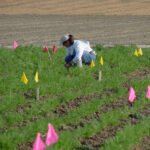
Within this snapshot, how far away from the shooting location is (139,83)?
26.0 ft

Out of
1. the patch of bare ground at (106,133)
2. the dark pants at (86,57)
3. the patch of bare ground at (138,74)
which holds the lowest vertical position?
the patch of bare ground at (138,74)

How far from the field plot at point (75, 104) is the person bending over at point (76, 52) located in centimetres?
21

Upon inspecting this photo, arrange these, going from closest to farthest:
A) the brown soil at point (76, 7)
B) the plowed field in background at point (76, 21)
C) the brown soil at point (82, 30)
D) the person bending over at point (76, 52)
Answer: the person bending over at point (76, 52), the brown soil at point (82, 30), the plowed field in background at point (76, 21), the brown soil at point (76, 7)

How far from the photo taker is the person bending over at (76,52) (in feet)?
28.7

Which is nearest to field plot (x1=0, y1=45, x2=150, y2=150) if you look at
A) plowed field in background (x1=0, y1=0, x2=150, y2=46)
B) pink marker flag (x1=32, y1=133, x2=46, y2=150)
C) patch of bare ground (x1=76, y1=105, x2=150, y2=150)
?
patch of bare ground (x1=76, y1=105, x2=150, y2=150)

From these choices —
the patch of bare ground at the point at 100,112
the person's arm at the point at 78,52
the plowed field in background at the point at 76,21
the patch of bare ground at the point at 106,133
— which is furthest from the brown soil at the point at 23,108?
the plowed field in background at the point at 76,21

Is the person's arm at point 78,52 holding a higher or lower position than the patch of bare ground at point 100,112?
higher

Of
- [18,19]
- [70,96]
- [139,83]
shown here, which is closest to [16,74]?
[70,96]

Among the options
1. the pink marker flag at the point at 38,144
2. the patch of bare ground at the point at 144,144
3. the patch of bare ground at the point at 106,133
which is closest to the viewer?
the pink marker flag at the point at 38,144

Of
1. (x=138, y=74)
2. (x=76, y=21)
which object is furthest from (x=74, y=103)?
(x=76, y=21)

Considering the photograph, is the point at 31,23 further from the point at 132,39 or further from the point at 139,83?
the point at 139,83

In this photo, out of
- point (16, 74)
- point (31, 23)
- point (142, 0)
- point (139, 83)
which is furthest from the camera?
point (142, 0)

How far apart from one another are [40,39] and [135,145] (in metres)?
9.83

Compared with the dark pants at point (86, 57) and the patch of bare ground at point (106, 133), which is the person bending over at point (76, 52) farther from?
the patch of bare ground at point (106, 133)
